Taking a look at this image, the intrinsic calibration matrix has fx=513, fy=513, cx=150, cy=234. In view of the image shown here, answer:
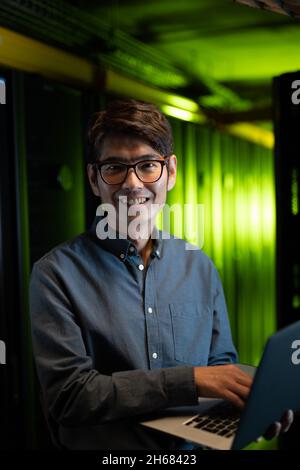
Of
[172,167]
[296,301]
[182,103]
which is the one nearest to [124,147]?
[172,167]

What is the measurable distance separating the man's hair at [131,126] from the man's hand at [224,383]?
0.61 metres

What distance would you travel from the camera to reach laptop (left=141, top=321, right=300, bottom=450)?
1004 mm

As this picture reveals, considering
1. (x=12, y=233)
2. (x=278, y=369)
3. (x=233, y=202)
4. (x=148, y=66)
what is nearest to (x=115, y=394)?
(x=278, y=369)

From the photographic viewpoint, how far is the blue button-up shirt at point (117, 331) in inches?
48.5

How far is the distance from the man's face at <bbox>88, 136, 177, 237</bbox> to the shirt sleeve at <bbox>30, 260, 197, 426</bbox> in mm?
292

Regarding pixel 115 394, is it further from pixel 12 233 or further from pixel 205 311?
pixel 12 233

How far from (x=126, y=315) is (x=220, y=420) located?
37 centimetres

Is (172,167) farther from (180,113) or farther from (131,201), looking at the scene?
(180,113)

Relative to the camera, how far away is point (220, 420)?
120 cm

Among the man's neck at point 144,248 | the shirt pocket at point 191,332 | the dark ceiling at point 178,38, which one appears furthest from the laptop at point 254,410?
the dark ceiling at point 178,38

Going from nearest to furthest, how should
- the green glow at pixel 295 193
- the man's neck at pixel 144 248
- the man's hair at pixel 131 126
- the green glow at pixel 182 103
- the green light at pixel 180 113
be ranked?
the man's hair at pixel 131 126, the man's neck at pixel 144 248, the green glow at pixel 295 193, the green light at pixel 180 113, the green glow at pixel 182 103

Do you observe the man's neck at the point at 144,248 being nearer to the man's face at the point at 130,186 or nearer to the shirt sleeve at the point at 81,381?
the man's face at the point at 130,186

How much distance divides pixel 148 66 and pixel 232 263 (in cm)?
153

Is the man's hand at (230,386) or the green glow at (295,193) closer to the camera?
the man's hand at (230,386)
